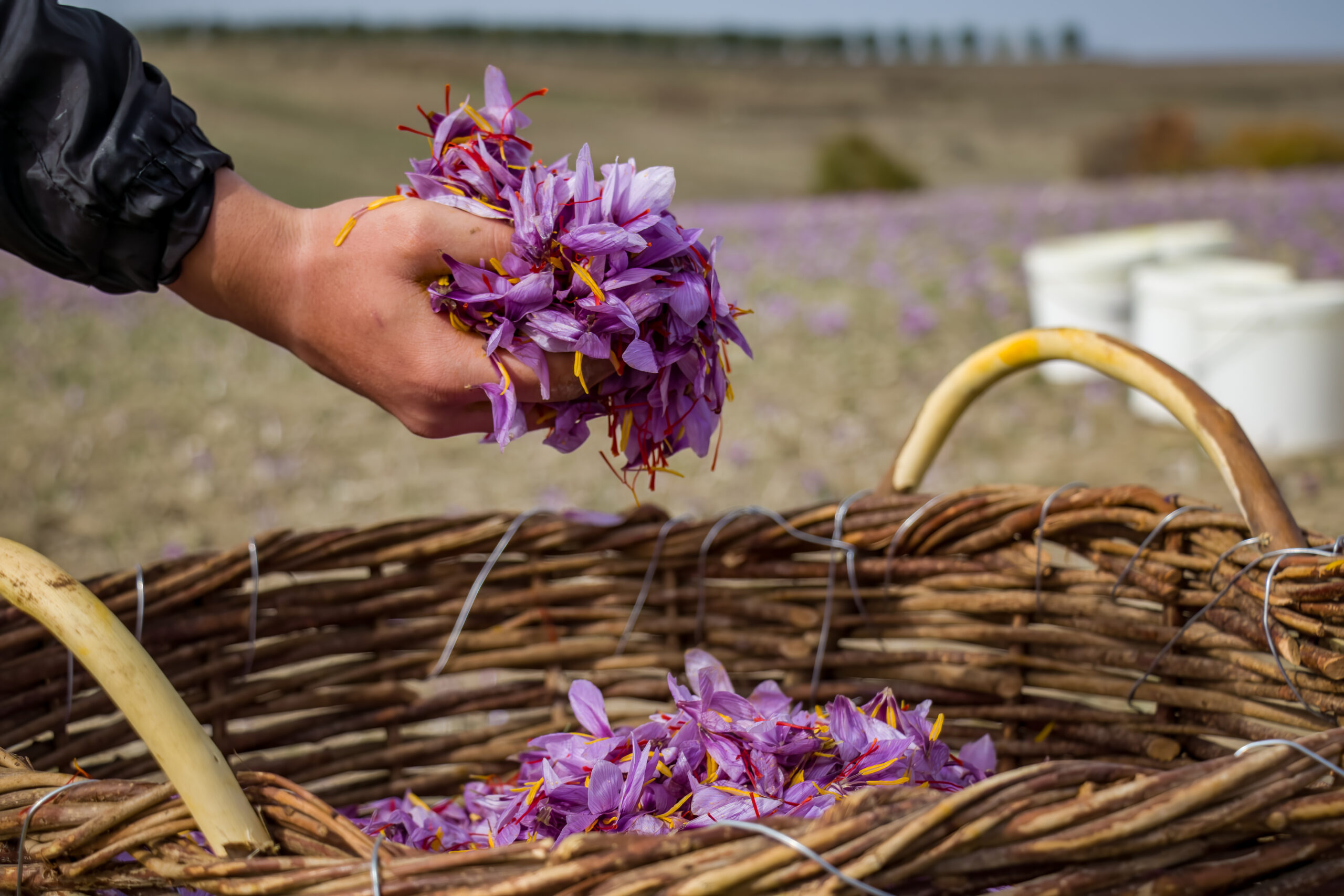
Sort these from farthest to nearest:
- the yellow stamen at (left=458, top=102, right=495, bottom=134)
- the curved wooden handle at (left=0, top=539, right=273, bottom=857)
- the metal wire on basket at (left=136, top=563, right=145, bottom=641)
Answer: the metal wire on basket at (left=136, top=563, right=145, bottom=641) → the yellow stamen at (left=458, top=102, right=495, bottom=134) → the curved wooden handle at (left=0, top=539, right=273, bottom=857)

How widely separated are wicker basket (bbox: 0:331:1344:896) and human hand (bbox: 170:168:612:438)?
1.15 ft

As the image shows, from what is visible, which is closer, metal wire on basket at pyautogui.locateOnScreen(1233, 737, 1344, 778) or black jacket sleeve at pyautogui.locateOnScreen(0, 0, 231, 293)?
metal wire on basket at pyautogui.locateOnScreen(1233, 737, 1344, 778)

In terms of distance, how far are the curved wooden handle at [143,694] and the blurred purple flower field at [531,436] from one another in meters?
2.61

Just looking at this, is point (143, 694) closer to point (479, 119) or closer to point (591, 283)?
point (591, 283)

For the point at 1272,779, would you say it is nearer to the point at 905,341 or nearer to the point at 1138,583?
the point at 1138,583

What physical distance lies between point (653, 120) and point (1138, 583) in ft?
112

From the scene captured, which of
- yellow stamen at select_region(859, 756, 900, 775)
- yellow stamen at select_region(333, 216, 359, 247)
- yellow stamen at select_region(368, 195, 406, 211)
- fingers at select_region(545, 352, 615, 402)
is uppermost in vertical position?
yellow stamen at select_region(368, 195, 406, 211)

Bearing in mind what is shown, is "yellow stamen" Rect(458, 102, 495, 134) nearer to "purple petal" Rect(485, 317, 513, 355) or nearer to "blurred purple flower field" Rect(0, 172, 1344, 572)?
"purple petal" Rect(485, 317, 513, 355)

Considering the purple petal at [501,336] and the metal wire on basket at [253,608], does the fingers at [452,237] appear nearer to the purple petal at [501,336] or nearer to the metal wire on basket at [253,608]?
the purple petal at [501,336]

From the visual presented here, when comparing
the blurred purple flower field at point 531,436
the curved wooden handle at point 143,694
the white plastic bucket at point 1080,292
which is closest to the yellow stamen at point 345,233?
the curved wooden handle at point 143,694

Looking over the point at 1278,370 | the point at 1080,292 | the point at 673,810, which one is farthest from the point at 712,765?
the point at 1080,292

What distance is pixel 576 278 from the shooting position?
3.49 ft

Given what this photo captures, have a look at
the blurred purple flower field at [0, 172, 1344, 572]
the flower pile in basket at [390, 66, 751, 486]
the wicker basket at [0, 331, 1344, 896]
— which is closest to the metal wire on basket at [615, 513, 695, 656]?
the wicker basket at [0, 331, 1344, 896]

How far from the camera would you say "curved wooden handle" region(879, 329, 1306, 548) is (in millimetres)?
1265
